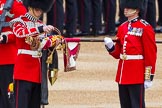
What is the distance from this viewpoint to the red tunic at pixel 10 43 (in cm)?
862

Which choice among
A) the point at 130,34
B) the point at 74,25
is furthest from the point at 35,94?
the point at 74,25

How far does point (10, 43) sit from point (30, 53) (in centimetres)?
57

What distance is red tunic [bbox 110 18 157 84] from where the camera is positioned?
8367 millimetres

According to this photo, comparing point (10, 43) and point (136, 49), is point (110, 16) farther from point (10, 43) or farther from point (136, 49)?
point (136, 49)

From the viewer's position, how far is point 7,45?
874 centimetres

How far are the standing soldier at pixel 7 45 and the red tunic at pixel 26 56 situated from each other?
39cm

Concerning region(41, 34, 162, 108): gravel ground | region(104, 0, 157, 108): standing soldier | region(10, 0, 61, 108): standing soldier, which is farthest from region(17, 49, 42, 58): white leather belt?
region(41, 34, 162, 108): gravel ground

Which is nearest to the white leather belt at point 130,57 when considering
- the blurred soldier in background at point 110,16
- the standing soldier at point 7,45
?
the standing soldier at point 7,45

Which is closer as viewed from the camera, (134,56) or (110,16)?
(134,56)

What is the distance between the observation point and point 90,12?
1427cm

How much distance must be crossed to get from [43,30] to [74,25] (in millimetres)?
5790

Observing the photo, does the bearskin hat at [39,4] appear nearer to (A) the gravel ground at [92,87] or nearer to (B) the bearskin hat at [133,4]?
(B) the bearskin hat at [133,4]

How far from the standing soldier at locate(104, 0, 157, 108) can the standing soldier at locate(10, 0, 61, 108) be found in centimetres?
67

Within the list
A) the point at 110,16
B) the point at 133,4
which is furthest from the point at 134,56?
the point at 110,16
